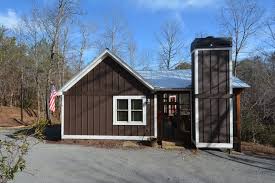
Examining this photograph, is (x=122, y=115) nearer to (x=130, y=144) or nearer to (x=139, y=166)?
(x=130, y=144)

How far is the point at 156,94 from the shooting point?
18391mm

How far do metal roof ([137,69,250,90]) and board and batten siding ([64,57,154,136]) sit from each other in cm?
108

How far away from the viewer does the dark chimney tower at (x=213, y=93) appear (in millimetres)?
16375

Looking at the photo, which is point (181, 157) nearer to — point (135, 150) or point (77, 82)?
point (135, 150)

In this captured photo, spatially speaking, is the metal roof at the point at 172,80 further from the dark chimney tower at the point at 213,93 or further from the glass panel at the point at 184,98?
the glass panel at the point at 184,98

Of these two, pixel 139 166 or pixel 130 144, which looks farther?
pixel 130 144

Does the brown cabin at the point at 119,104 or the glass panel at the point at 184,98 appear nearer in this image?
the brown cabin at the point at 119,104

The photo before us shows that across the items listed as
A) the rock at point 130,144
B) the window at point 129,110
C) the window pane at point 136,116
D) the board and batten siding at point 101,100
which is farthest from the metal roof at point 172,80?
the rock at point 130,144

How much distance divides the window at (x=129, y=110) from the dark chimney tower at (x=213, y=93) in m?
3.05

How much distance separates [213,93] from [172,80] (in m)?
3.68

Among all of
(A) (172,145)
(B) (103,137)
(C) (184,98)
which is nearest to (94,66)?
(B) (103,137)

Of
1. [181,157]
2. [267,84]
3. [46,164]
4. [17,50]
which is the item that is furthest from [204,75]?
[17,50]

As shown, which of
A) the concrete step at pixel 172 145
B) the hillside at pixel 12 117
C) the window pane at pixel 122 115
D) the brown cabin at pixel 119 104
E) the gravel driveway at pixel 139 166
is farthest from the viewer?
the hillside at pixel 12 117

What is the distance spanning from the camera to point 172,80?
19719 millimetres
